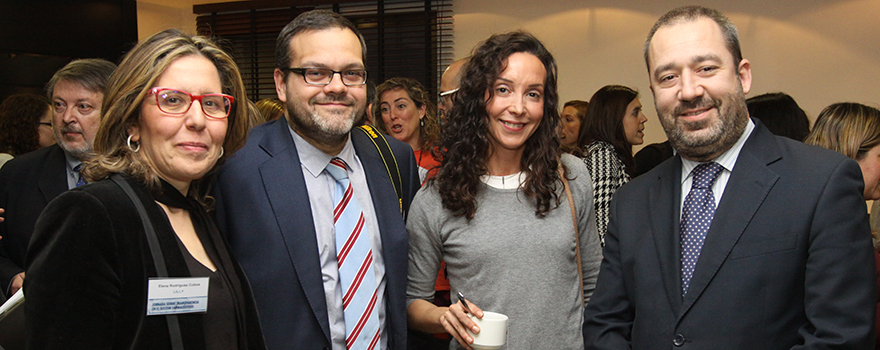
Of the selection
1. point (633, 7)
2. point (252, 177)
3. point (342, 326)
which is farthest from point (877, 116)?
point (633, 7)

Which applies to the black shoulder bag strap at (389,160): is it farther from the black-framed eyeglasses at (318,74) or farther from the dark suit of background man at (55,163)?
the dark suit of background man at (55,163)

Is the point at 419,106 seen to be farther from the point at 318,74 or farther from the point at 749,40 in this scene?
the point at 749,40

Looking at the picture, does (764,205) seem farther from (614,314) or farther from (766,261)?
(614,314)

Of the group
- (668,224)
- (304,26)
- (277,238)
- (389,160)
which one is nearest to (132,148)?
(277,238)

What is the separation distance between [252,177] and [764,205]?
4.35 feet

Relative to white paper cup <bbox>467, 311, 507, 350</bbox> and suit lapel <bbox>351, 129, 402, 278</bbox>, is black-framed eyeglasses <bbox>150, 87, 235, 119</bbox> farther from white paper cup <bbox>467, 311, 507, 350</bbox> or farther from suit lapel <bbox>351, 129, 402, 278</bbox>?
white paper cup <bbox>467, 311, 507, 350</bbox>

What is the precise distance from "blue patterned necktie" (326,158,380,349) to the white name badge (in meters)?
0.49

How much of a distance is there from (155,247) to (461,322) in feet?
2.46

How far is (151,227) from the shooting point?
1.21m

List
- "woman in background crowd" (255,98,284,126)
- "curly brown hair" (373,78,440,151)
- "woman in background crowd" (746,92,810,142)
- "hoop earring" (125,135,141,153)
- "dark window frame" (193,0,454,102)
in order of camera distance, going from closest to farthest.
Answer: "hoop earring" (125,135,141,153) → "woman in background crowd" (746,92,810,142) → "woman in background crowd" (255,98,284,126) → "curly brown hair" (373,78,440,151) → "dark window frame" (193,0,454,102)

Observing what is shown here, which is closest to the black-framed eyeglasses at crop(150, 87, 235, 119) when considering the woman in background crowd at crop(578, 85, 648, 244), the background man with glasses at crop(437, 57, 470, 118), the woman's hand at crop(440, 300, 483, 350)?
the woman's hand at crop(440, 300, 483, 350)

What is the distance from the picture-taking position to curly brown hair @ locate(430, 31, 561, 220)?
1.77 metres

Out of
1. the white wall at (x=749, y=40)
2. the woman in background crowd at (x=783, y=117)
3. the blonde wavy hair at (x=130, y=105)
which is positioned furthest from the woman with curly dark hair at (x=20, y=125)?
the white wall at (x=749, y=40)

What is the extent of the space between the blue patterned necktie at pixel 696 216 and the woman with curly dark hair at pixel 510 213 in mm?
365
